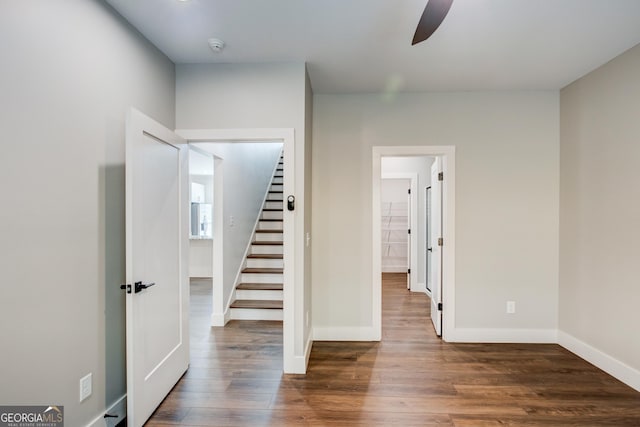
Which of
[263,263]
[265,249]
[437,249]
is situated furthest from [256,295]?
[437,249]

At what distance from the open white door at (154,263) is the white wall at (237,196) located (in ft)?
3.92

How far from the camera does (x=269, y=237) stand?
4.93 meters

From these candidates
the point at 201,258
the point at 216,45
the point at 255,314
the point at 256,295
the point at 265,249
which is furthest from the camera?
the point at 201,258

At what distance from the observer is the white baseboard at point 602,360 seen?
2.40 m

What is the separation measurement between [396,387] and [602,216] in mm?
2307

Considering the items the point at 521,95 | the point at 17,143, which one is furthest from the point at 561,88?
the point at 17,143

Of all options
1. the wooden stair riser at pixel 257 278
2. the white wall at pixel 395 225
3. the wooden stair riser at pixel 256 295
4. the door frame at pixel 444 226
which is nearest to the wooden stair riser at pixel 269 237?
the wooden stair riser at pixel 257 278

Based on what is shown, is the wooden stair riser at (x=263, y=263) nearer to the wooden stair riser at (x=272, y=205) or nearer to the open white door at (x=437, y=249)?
the wooden stair riser at (x=272, y=205)

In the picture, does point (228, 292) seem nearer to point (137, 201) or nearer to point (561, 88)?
point (137, 201)

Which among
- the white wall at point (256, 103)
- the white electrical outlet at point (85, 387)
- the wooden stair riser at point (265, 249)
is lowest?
the white electrical outlet at point (85, 387)

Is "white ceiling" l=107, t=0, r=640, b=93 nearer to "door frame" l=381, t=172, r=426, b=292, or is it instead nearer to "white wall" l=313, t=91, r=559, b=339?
"white wall" l=313, t=91, r=559, b=339

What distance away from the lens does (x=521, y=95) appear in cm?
322

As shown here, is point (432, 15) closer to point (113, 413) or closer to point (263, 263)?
point (113, 413)

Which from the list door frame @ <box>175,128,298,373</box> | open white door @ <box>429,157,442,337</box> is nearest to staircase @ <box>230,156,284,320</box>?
door frame @ <box>175,128,298,373</box>
